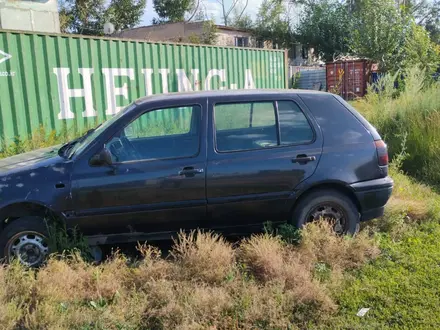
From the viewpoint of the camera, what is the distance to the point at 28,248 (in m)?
4.18

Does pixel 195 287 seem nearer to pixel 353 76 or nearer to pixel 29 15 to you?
pixel 29 15

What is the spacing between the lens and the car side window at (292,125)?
4.58m

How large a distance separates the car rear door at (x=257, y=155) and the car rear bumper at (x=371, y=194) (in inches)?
23.1

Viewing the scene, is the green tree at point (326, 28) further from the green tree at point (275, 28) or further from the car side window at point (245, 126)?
the car side window at point (245, 126)

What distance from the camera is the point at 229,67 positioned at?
41.8ft

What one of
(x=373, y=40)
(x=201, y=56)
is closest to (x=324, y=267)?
(x=201, y=56)

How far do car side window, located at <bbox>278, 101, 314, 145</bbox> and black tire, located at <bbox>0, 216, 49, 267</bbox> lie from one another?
8.42 ft

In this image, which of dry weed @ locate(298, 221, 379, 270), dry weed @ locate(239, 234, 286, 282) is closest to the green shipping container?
dry weed @ locate(239, 234, 286, 282)

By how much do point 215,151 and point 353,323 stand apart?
2040mm

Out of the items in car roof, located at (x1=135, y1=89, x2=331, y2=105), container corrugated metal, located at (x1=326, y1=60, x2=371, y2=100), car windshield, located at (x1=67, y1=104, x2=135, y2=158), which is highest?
container corrugated metal, located at (x1=326, y1=60, x2=371, y2=100)

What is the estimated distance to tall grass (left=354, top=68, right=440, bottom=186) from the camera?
25.5 ft

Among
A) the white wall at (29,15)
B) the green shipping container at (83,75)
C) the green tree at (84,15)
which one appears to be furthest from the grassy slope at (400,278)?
the green tree at (84,15)

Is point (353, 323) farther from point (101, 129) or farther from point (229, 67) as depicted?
point (229, 67)

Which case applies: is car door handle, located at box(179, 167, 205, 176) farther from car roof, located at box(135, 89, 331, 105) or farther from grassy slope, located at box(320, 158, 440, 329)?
grassy slope, located at box(320, 158, 440, 329)
